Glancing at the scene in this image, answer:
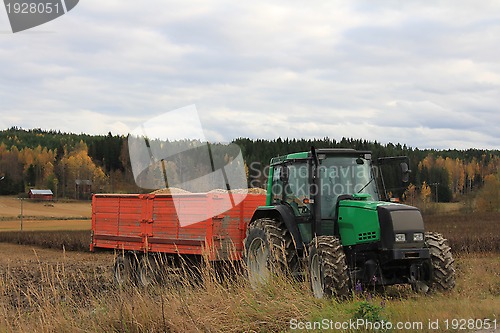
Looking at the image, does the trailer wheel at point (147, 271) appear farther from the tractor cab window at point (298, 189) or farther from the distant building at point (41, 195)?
the distant building at point (41, 195)

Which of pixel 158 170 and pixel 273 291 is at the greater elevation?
pixel 158 170

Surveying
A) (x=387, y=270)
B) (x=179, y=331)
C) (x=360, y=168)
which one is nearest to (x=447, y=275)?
(x=387, y=270)

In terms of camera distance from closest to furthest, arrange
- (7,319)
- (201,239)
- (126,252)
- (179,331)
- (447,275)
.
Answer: (179,331), (7,319), (447,275), (201,239), (126,252)

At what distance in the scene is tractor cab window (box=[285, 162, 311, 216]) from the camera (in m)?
10.4

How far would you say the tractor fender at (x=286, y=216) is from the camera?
33.9 ft

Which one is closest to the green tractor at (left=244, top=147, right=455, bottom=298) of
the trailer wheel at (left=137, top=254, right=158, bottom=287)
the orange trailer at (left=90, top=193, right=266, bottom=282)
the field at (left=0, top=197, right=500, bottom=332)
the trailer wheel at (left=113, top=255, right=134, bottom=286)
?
the field at (left=0, top=197, right=500, bottom=332)

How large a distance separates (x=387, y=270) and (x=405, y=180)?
59.5 inches

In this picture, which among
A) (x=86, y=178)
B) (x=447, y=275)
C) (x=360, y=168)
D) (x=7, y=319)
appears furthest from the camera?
(x=86, y=178)

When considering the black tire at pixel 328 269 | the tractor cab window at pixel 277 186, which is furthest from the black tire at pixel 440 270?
the tractor cab window at pixel 277 186

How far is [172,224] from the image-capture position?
13883 mm

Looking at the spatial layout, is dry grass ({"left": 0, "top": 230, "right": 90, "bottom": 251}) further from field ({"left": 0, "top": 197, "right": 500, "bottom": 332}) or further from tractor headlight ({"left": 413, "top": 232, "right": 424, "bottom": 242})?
tractor headlight ({"left": 413, "top": 232, "right": 424, "bottom": 242})

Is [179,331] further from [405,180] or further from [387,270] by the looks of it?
[405,180]

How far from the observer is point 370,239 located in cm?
954

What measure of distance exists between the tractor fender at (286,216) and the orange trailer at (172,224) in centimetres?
92
